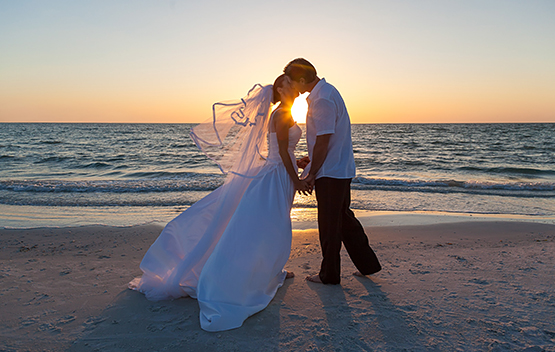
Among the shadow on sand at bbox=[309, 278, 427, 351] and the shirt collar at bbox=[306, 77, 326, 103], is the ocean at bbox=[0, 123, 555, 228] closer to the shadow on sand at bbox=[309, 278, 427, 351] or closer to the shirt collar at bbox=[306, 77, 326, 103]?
the shadow on sand at bbox=[309, 278, 427, 351]

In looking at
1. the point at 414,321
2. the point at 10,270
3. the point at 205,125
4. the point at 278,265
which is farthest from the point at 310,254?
the point at 10,270

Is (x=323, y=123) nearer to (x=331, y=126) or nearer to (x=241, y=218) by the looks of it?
(x=331, y=126)

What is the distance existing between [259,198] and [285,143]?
0.55m

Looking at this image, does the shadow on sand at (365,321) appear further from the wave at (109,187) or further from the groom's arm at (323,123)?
the wave at (109,187)

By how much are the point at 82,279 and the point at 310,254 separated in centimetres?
263

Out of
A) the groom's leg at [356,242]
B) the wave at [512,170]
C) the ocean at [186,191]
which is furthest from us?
the wave at [512,170]

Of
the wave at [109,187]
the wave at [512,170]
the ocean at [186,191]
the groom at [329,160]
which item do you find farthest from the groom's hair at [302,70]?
the wave at [512,170]

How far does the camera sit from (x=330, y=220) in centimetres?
318

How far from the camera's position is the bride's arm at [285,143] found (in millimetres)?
3045

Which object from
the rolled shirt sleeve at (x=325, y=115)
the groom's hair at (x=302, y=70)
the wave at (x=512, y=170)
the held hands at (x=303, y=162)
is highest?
the groom's hair at (x=302, y=70)

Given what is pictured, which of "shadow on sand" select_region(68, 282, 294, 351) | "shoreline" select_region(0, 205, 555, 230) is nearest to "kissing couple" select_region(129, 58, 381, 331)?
"shadow on sand" select_region(68, 282, 294, 351)

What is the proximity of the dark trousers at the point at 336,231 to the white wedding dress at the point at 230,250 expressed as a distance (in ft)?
1.08

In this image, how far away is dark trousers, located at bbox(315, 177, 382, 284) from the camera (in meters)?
3.13

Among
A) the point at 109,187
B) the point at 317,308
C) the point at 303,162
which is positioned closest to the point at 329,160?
the point at 303,162
